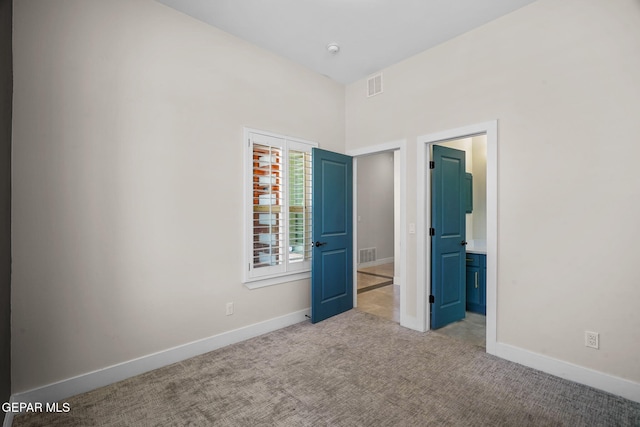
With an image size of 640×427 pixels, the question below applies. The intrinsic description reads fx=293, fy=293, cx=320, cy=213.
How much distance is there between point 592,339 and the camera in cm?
231

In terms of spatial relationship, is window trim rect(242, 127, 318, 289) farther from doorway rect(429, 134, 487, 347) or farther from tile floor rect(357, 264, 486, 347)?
doorway rect(429, 134, 487, 347)

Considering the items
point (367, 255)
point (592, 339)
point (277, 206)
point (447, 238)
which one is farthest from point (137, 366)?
point (367, 255)

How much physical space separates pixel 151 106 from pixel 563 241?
3.74 metres

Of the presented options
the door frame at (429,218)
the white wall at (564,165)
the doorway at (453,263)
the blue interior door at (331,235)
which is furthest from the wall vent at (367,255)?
the white wall at (564,165)

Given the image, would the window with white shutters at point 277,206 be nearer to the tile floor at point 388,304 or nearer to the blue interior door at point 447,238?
the tile floor at point 388,304

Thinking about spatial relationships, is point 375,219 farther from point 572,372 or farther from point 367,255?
point 572,372

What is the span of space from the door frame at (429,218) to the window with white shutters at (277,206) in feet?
4.50

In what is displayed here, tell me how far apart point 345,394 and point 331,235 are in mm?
1949

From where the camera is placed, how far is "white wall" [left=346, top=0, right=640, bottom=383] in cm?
220

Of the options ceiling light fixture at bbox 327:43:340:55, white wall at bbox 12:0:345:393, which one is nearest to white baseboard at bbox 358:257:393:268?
white wall at bbox 12:0:345:393

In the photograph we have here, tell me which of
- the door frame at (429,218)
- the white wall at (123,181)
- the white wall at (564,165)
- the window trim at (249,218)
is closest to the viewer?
the white wall at (123,181)

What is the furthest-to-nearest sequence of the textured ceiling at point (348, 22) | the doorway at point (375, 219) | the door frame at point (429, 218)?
the doorway at point (375, 219) < the door frame at point (429, 218) < the textured ceiling at point (348, 22)

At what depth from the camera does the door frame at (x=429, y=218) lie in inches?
112

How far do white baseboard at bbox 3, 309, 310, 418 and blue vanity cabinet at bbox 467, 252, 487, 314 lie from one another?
2566mm
